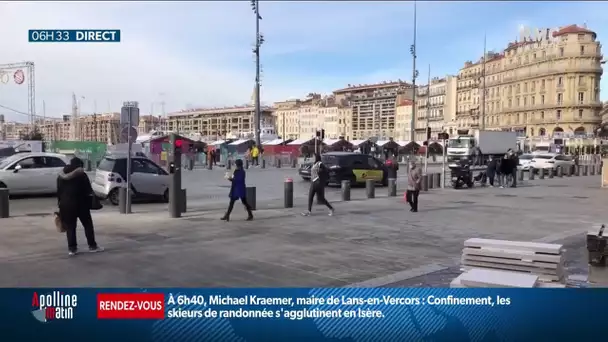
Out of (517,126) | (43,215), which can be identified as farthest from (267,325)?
(517,126)

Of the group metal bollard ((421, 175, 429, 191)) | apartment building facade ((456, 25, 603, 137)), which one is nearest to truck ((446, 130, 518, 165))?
metal bollard ((421, 175, 429, 191))

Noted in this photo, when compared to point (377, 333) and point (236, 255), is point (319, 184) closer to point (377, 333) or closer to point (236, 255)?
point (236, 255)

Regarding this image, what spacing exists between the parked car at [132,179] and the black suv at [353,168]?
8945 mm

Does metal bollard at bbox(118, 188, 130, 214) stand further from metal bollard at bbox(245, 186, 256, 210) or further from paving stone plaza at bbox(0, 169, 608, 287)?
metal bollard at bbox(245, 186, 256, 210)

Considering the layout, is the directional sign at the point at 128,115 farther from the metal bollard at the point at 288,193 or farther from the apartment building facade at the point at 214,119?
the apartment building facade at the point at 214,119

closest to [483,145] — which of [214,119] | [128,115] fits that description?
[128,115]

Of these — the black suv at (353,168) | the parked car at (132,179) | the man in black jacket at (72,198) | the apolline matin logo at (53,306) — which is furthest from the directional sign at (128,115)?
the black suv at (353,168)

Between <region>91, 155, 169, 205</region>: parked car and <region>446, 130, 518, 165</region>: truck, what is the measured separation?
30.1 m

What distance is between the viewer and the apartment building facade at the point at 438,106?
142375mm

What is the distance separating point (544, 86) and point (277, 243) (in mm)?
111914

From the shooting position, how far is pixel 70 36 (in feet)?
24.1

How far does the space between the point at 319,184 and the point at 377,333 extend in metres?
9.17

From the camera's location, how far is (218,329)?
4.68 metres

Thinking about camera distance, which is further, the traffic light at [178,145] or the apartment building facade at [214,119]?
the apartment building facade at [214,119]
